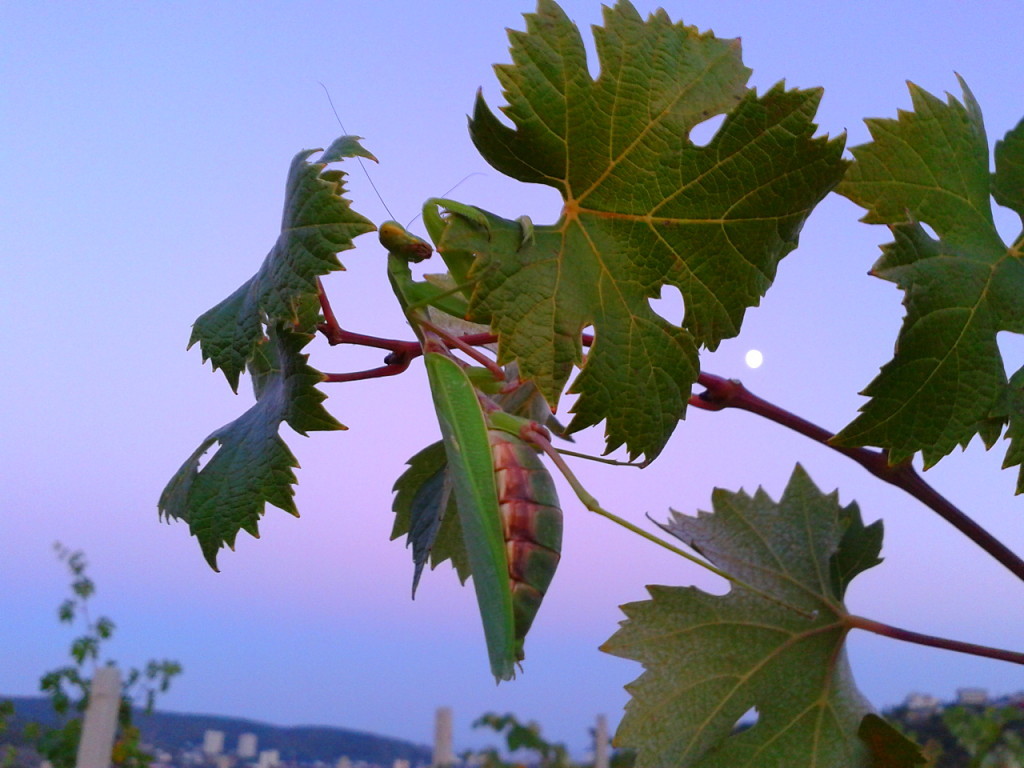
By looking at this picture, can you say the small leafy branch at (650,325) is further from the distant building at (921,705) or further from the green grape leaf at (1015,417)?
the distant building at (921,705)

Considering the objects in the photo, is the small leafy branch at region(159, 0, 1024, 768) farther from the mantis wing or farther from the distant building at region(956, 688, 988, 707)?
the distant building at region(956, 688, 988, 707)

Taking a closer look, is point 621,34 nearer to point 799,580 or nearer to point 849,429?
point 849,429

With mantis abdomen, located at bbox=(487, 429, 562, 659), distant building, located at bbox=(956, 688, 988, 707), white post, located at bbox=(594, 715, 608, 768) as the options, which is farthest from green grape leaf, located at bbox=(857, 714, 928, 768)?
white post, located at bbox=(594, 715, 608, 768)

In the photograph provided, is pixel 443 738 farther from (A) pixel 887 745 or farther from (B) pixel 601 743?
(A) pixel 887 745

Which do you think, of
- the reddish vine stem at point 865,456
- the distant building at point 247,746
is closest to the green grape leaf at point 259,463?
the reddish vine stem at point 865,456

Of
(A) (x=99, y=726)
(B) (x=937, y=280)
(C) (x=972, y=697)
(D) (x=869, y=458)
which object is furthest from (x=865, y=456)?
(A) (x=99, y=726)

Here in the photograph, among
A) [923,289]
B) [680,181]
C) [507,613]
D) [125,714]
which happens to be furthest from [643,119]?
[125,714]

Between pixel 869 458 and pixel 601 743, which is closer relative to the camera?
pixel 869 458
